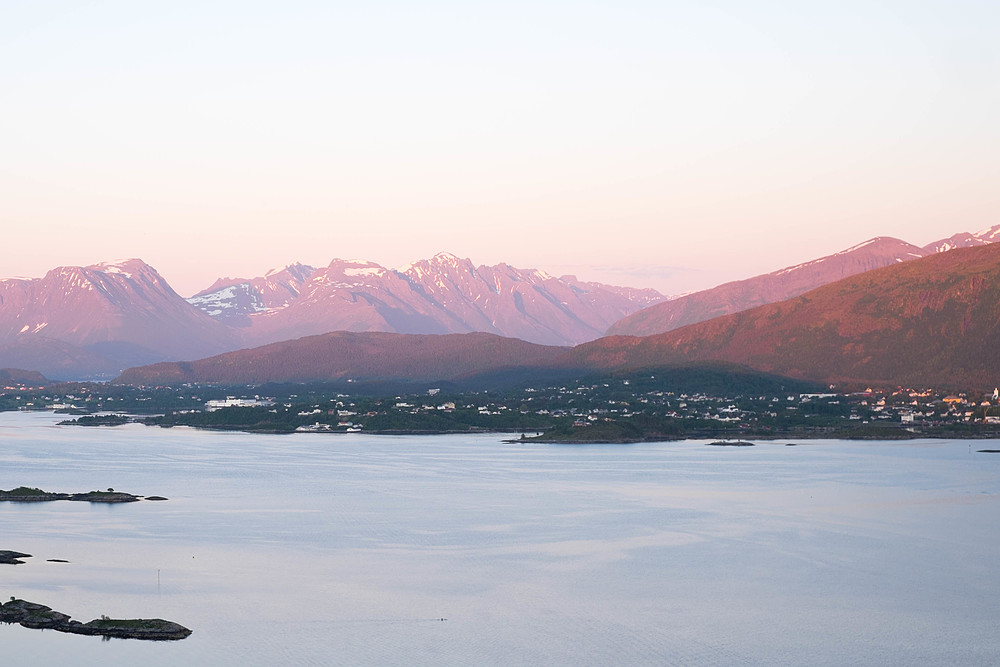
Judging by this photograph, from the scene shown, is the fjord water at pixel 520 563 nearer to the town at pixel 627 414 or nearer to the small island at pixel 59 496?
the small island at pixel 59 496

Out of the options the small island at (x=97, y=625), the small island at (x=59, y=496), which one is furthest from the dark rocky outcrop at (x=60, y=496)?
the small island at (x=97, y=625)

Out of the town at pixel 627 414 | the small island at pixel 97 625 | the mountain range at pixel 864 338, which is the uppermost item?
the mountain range at pixel 864 338

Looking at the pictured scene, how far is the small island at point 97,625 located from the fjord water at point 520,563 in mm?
492

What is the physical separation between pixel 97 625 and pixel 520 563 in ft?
53.4

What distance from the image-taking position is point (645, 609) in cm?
3697

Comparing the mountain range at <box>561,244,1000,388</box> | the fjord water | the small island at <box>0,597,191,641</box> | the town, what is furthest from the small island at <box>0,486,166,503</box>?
the mountain range at <box>561,244,1000,388</box>

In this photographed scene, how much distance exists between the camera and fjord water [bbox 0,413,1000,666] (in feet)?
107

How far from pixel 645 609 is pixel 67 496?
3348 cm

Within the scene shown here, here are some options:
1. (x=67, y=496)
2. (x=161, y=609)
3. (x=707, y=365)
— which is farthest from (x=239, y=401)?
(x=161, y=609)

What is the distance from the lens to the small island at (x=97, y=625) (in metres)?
32.3

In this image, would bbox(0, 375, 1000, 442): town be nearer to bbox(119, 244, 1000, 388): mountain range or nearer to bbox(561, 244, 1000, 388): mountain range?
bbox(119, 244, 1000, 388): mountain range

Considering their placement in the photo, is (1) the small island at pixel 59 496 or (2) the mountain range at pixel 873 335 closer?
(1) the small island at pixel 59 496

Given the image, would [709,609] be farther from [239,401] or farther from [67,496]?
[239,401]

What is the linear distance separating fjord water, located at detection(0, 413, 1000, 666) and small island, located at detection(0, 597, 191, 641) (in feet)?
1.61
